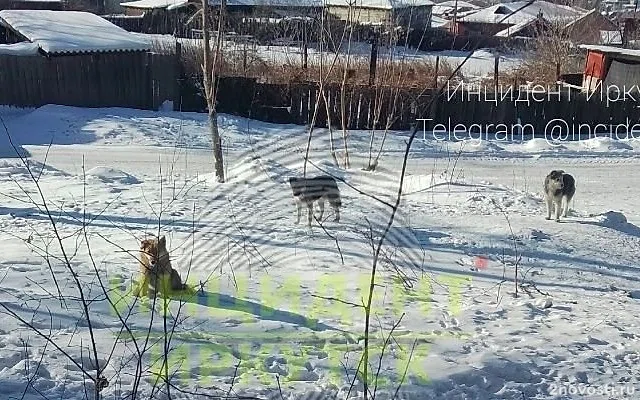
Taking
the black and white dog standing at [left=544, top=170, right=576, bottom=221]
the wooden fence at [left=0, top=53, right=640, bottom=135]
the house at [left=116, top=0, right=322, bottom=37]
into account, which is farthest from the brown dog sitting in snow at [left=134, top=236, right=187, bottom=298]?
the house at [left=116, top=0, right=322, bottom=37]


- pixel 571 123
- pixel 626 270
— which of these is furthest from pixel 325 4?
pixel 571 123

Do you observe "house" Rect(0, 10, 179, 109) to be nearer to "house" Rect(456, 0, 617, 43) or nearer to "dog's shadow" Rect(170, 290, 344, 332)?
"house" Rect(456, 0, 617, 43)

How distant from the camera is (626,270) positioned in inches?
328

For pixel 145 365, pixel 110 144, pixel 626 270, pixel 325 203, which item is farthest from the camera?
pixel 110 144

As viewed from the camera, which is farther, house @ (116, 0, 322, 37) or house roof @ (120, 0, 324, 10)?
house @ (116, 0, 322, 37)

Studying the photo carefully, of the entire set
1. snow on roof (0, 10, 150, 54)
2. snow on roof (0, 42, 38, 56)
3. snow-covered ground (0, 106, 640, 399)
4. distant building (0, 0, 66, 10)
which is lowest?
snow-covered ground (0, 106, 640, 399)

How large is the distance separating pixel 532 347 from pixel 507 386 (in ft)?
2.68

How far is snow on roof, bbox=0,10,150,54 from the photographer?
19388 millimetres

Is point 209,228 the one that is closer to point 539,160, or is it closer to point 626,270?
point 626,270

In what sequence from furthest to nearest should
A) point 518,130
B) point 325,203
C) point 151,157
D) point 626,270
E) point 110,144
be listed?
point 518,130, point 110,144, point 151,157, point 325,203, point 626,270

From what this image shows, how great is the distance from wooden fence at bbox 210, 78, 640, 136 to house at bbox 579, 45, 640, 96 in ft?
4.35

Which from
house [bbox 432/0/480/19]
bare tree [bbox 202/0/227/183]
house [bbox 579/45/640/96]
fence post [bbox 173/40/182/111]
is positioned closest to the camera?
bare tree [bbox 202/0/227/183]

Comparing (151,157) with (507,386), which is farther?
(151,157)

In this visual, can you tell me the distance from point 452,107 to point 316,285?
1491cm
